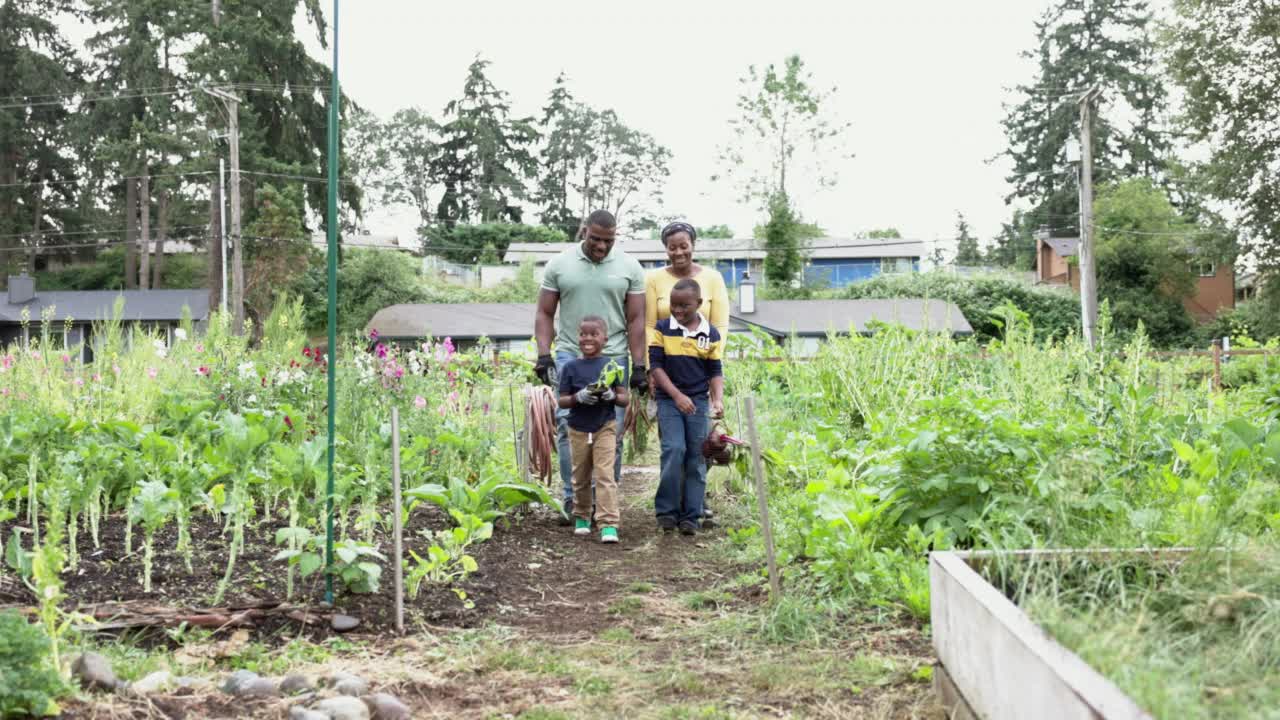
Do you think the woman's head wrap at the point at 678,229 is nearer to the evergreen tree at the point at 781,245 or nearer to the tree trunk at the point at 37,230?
the evergreen tree at the point at 781,245

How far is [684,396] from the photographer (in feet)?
17.3

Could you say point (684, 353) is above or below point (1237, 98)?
below

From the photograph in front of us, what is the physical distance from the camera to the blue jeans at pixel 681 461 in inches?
209

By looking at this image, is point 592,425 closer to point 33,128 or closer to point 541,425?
point 541,425

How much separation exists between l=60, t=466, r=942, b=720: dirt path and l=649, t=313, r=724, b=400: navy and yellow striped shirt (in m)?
1.22

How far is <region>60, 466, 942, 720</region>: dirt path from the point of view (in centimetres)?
268

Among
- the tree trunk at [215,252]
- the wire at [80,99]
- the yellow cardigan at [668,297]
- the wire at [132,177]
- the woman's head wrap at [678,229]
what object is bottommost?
the yellow cardigan at [668,297]

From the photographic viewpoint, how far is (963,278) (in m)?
36.9

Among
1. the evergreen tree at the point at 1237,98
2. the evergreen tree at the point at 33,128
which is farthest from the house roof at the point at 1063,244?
the evergreen tree at the point at 33,128

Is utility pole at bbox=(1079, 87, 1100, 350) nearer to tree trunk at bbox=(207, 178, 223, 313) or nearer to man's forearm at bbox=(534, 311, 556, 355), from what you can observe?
man's forearm at bbox=(534, 311, 556, 355)

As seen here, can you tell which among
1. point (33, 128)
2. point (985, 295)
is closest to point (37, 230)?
point (33, 128)

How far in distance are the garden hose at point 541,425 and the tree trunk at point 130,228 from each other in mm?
34943

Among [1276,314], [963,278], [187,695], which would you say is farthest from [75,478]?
[963,278]

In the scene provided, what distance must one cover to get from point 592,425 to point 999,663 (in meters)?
3.37
